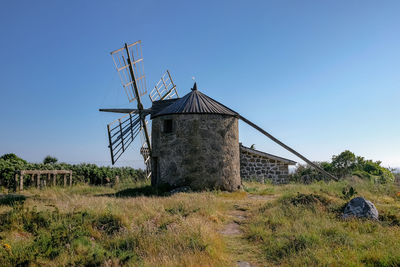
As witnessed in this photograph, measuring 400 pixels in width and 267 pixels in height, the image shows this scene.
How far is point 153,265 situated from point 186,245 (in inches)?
30.9

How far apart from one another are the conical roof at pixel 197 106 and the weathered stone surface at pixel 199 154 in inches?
7.1

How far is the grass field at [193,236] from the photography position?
4.20 meters

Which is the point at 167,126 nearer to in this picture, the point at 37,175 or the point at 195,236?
the point at 37,175

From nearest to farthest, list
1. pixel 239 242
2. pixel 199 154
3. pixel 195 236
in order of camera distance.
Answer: pixel 195 236 → pixel 239 242 → pixel 199 154

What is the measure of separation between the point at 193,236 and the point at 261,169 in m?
13.2

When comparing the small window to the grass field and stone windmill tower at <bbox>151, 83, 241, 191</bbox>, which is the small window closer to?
stone windmill tower at <bbox>151, 83, 241, 191</bbox>

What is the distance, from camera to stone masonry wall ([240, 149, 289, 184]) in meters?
17.3

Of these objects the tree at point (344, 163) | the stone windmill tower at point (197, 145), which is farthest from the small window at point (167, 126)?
the tree at point (344, 163)

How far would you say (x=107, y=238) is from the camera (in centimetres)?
537

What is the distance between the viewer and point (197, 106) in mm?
11953

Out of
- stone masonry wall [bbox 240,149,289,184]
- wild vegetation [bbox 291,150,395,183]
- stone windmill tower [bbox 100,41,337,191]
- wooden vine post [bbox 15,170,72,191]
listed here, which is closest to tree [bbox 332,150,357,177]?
wild vegetation [bbox 291,150,395,183]

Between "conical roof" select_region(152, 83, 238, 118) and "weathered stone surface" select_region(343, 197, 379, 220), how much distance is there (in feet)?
21.0

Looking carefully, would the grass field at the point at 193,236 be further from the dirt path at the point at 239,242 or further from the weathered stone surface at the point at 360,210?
the weathered stone surface at the point at 360,210

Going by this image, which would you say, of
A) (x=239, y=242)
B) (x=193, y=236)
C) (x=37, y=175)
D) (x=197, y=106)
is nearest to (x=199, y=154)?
(x=197, y=106)
